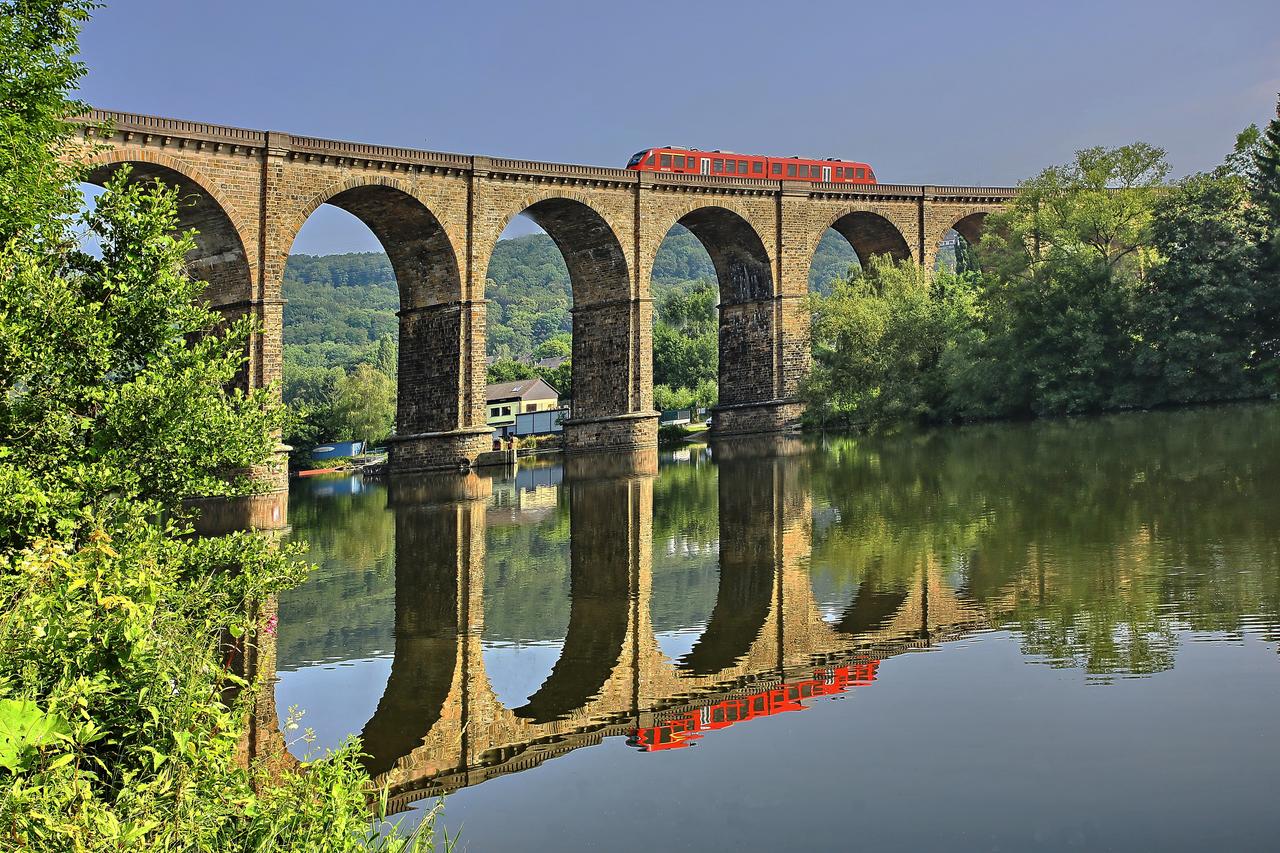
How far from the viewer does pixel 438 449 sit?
36438mm

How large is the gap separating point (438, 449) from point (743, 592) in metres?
24.4

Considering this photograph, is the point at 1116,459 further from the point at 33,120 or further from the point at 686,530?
the point at 33,120

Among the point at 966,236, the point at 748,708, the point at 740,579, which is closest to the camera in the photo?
the point at 748,708

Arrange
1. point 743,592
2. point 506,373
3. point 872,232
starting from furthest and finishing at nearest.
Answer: point 506,373 → point 872,232 → point 743,592

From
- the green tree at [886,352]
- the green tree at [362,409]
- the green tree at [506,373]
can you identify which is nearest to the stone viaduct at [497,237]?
the green tree at [886,352]

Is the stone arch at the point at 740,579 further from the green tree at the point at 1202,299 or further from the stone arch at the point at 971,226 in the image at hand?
the stone arch at the point at 971,226

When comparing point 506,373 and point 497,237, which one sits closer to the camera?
point 497,237

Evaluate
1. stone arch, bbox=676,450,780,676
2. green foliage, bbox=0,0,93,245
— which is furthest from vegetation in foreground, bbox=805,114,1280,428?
green foliage, bbox=0,0,93,245

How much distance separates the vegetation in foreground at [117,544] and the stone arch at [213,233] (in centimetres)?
1375

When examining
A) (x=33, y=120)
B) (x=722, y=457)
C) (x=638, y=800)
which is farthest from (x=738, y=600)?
(x=722, y=457)

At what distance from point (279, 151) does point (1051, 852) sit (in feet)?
97.3

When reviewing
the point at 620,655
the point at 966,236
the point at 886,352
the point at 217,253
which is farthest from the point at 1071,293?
the point at 620,655

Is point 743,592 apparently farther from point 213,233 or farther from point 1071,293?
point 1071,293

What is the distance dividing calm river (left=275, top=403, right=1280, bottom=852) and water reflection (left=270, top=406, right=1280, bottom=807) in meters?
0.05
